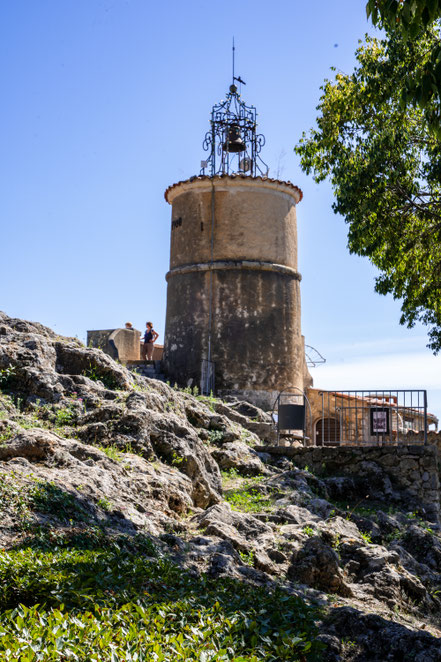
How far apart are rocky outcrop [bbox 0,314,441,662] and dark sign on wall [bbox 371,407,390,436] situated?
4.88 ft

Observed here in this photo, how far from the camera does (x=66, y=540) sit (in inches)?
243

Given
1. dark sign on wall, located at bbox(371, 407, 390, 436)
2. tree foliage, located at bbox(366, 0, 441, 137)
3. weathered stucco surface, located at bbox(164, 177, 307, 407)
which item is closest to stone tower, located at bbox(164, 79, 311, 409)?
weathered stucco surface, located at bbox(164, 177, 307, 407)

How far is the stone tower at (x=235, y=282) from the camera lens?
19266mm

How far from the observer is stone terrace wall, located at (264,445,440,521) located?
13984 millimetres

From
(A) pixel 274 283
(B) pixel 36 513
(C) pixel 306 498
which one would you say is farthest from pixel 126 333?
(B) pixel 36 513

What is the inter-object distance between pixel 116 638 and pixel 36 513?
252cm

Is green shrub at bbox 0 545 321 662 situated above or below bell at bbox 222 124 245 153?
below

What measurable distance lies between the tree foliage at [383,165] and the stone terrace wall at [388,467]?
3.10 m

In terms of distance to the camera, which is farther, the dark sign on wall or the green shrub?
the dark sign on wall

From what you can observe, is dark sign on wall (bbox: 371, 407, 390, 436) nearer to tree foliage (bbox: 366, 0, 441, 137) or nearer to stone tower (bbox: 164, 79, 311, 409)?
stone tower (bbox: 164, 79, 311, 409)

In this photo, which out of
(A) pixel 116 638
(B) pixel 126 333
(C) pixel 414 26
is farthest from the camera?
(B) pixel 126 333

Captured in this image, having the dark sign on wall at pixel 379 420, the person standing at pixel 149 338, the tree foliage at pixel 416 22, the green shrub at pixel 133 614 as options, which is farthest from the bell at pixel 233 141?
the green shrub at pixel 133 614

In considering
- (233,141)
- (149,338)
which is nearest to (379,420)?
(149,338)

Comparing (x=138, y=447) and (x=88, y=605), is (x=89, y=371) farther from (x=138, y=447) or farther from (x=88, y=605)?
(x=88, y=605)
